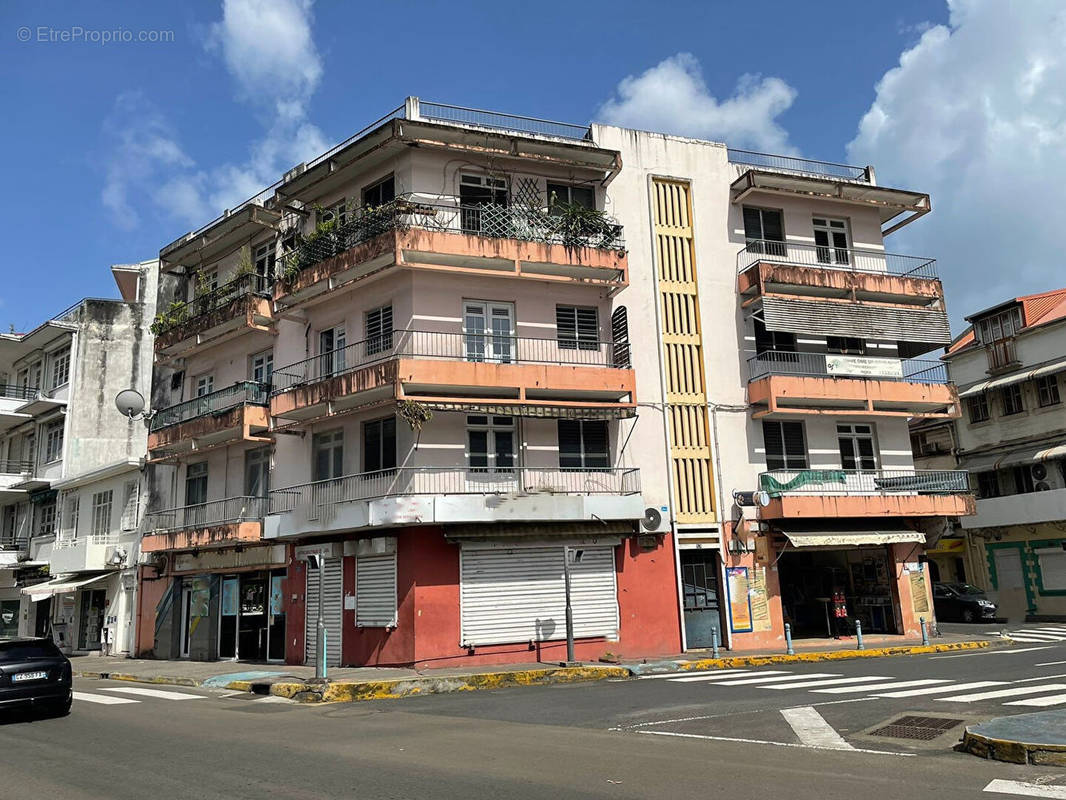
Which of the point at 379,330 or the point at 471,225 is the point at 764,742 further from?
the point at 471,225

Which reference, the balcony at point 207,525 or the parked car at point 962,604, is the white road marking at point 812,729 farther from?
the parked car at point 962,604

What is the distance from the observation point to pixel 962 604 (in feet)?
111

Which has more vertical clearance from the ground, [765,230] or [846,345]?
[765,230]

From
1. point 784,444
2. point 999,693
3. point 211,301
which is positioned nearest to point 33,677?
point 999,693

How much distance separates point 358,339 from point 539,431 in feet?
19.4

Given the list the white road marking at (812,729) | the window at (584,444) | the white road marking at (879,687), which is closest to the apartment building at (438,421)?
the window at (584,444)

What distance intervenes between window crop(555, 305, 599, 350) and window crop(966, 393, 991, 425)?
23754 millimetres

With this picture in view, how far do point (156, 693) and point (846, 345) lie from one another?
2223cm

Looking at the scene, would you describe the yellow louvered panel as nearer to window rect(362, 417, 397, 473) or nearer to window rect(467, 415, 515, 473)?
window rect(467, 415, 515, 473)

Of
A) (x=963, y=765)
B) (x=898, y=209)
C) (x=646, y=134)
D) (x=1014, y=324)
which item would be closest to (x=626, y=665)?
(x=963, y=765)

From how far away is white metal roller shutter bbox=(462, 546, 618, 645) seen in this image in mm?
21734

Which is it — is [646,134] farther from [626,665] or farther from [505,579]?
[626,665]

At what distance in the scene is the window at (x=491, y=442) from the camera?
22.8 m

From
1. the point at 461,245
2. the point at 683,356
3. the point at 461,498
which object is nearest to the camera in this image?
the point at 461,498
